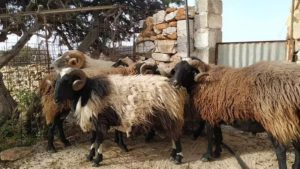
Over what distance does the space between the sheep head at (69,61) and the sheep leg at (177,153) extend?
2.22 m

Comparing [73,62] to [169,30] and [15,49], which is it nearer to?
[15,49]

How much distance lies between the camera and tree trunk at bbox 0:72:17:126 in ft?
22.6

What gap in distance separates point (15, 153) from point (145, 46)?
12.7ft

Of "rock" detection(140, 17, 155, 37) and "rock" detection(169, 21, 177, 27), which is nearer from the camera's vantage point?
"rock" detection(169, 21, 177, 27)

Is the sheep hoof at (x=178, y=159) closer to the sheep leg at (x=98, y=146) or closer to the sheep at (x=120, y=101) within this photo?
the sheep at (x=120, y=101)

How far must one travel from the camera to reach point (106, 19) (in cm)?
848

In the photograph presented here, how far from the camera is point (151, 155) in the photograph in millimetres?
5699

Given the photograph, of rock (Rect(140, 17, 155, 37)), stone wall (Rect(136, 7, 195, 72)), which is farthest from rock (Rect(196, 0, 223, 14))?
rock (Rect(140, 17, 155, 37))

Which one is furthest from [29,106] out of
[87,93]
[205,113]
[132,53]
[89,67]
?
[205,113]

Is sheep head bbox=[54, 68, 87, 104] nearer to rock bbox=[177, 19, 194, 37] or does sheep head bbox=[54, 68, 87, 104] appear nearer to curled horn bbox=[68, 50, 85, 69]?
curled horn bbox=[68, 50, 85, 69]

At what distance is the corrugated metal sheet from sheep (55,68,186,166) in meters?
2.31

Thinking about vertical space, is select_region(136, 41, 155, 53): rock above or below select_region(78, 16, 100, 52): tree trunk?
below

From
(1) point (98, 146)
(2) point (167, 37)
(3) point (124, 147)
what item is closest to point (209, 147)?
(3) point (124, 147)

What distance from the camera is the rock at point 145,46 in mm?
8109
